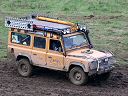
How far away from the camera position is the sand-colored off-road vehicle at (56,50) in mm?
16172

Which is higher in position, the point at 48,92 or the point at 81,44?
the point at 81,44

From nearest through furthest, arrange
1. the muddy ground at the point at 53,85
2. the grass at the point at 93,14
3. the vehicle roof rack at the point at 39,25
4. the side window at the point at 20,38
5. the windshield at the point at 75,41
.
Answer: the muddy ground at the point at 53,85
the windshield at the point at 75,41
the vehicle roof rack at the point at 39,25
the side window at the point at 20,38
the grass at the point at 93,14

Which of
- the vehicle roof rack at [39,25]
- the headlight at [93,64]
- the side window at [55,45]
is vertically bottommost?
the headlight at [93,64]

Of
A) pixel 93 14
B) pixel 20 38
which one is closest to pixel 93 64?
pixel 20 38

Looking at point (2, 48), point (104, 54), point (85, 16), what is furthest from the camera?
point (85, 16)

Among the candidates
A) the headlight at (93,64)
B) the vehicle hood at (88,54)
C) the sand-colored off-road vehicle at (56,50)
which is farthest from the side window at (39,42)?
the headlight at (93,64)

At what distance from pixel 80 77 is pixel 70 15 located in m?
14.3

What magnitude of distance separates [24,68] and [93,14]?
13377 mm

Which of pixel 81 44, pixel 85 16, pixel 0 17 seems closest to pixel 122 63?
pixel 81 44

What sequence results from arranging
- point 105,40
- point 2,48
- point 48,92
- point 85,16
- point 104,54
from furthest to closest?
1. point 85,16
2. point 105,40
3. point 2,48
4. point 104,54
5. point 48,92

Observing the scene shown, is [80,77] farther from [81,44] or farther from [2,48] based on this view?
[2,48]

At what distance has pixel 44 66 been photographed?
55.8 ft

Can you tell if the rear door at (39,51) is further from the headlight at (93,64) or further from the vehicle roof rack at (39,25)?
the headlight at (93,64)

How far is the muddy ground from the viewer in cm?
1552
